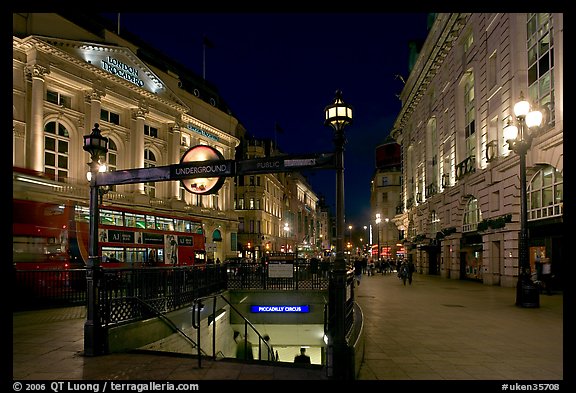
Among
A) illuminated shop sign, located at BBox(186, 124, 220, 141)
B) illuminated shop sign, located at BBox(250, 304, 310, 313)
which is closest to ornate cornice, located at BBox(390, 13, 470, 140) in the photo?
illuminated shop sign, located at BBox(186, 124, 220, 141)

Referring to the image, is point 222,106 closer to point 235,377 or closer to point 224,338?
point 224,338

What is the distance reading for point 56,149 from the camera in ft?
121

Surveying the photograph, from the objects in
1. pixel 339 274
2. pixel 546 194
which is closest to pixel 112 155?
pixel 546 194

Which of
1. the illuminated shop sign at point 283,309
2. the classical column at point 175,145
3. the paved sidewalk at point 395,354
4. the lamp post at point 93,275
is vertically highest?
the classical column at point 175,145

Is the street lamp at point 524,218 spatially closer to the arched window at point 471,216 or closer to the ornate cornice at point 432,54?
the arched window at point 471,216

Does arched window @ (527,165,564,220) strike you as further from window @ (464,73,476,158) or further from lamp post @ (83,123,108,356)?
lamp post @ (83,123,108,356)

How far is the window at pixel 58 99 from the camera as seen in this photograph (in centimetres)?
3669

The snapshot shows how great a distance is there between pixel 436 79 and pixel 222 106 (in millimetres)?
31393

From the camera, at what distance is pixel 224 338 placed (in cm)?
1795

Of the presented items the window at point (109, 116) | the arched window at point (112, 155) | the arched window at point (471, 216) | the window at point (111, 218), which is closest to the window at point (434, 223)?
the arched window at point (471, 216)

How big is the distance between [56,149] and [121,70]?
33.5 ft

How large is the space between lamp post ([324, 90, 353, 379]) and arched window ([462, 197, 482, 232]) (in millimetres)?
26820

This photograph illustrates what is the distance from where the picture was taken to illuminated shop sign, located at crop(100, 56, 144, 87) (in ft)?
133

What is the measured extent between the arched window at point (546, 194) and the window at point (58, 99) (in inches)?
1360
